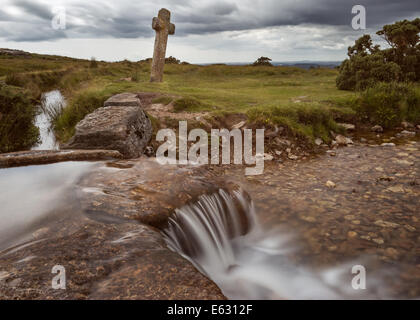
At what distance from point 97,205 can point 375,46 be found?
61.9ft

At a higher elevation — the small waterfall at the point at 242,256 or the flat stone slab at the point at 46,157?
the flat stone slab at the point at 46,157

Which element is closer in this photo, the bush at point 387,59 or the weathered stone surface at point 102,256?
the weathered stone surface at point 102,256

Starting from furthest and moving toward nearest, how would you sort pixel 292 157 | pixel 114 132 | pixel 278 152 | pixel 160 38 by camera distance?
pixel 160 38, pixel 278 152, pixel 292 157, pixel 114 132

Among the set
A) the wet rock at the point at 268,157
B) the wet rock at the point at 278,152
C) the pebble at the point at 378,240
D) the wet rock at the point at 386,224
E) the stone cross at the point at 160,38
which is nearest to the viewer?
the pebble at the point at 378,240

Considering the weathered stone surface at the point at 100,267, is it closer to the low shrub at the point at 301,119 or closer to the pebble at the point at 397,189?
the pebble at the point at 397,189

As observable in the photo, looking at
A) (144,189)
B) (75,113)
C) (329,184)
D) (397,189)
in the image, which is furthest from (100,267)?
(75,113)

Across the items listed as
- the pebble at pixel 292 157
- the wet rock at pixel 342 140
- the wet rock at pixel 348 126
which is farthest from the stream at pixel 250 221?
the wet rock at pixel 348 126

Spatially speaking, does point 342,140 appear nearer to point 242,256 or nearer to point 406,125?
point 406,125

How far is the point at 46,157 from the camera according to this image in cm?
511

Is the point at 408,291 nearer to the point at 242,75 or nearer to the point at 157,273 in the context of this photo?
the point at 157,273

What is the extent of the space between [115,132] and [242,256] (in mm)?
3846

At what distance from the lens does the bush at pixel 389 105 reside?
387 inches

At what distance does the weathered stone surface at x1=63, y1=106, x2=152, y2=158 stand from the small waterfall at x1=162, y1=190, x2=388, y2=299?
2.73m

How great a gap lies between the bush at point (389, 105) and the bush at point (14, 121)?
425 inches
